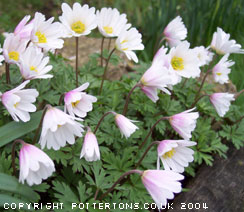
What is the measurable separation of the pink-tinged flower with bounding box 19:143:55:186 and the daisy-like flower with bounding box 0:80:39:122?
0.21 metres

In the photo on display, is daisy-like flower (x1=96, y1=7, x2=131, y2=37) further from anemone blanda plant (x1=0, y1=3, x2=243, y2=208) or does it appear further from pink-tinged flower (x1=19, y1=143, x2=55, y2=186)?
pink-tinged flower (x1=19, y1=143, x2=55, y2=186)

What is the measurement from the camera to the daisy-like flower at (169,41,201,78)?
2.35 m

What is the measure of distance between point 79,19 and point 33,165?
3.94 feet

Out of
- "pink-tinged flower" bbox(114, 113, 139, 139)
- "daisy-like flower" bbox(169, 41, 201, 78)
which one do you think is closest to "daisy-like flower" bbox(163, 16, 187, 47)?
"daisy-like flower" bbox(169, 41, 201, 78)

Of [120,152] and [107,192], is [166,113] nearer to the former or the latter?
[120,152]

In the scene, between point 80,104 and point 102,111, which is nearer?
point 80,104

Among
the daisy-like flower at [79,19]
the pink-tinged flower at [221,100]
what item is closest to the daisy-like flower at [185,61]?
the pink-tinged flower at [221,100]

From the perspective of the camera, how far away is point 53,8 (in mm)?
6125

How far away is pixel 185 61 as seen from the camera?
7.86 ft

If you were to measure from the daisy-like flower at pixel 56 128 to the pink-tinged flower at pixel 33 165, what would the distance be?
0.24ft

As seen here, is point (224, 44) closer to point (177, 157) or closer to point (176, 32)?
point (176, 32)

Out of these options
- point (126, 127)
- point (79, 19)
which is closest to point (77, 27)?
point (79, 19)

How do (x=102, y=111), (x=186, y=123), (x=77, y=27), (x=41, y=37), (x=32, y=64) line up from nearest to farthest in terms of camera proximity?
(x=186, y=123) → (x=32, y=64) → (x=41, y=37) → (x=77, y=27) → (x=102, y=111)

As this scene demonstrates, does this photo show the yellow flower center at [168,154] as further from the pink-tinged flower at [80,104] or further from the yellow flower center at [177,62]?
the yellow flower center at [177,62]
